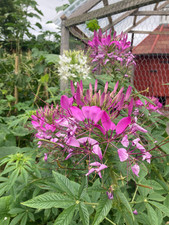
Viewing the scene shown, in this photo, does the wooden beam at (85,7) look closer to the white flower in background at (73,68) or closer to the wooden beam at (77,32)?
the wooden beam at (77,32)

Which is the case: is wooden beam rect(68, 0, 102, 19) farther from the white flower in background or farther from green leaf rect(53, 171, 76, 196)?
green leaf rect(53, 171, 76, 196)

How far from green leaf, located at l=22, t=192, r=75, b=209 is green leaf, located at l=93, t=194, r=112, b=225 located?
0.30ft

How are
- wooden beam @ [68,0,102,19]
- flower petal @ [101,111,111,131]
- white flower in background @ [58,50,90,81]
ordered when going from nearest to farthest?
flower petal @ [101,111,111,131] < white flower in background @ [58,50,90,81] < wooden beam @ [68,0,102,19]

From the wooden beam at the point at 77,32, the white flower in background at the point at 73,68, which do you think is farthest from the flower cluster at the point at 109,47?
the wooden beam at the point at 77,32

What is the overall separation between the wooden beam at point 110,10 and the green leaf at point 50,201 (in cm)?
143

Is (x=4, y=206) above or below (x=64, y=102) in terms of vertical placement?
below

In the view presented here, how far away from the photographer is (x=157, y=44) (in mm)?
3996

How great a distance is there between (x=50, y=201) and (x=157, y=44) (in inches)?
168

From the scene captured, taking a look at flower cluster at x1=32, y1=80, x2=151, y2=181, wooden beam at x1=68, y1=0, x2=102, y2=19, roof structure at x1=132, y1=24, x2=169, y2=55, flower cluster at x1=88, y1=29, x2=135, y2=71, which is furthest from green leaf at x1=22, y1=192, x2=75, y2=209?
roof structure at x1=132, y1=24, x2=169, y2=55

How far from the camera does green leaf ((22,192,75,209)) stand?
0.41 meters

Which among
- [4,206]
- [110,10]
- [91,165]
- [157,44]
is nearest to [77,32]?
[110,10]

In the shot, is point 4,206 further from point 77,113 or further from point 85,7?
point 85,7

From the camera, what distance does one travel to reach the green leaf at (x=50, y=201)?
411 mm

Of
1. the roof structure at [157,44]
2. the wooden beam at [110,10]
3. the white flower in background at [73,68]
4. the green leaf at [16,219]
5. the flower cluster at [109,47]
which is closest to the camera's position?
the green leaf at [16,219]
